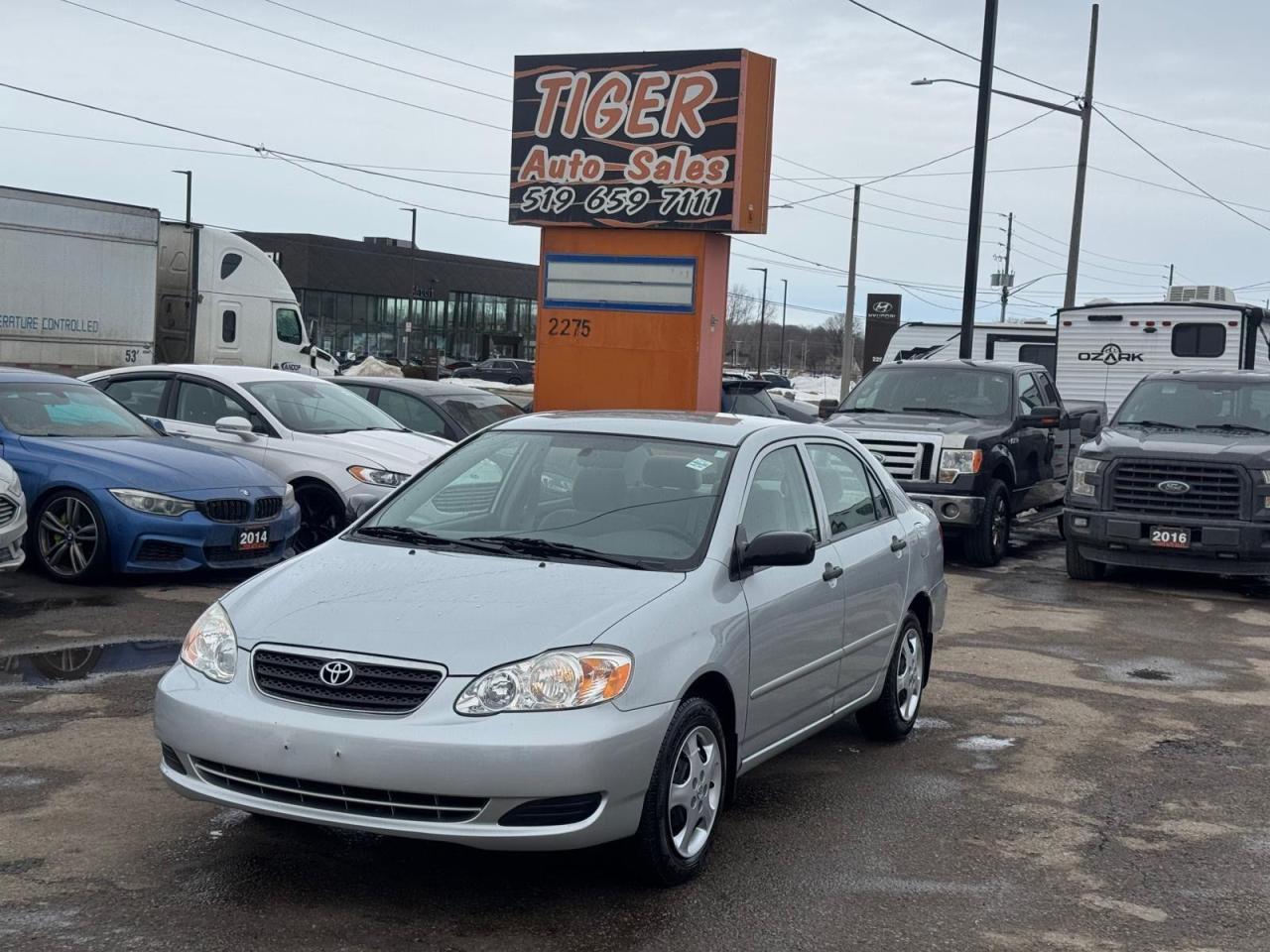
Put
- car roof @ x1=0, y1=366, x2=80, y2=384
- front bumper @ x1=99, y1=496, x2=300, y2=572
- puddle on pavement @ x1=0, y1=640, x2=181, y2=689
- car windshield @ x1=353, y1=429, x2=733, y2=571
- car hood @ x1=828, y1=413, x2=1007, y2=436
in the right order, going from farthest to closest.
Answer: car hood @ x1=828, y1=413, x2=1007, y2=436, car roof @ x1=0, y1=366, x2=80, y2=384, front bumper @ x1=99, y1=496, x2=300, y2=572, puddle on pavement @ x1=0, y1=640, x2=181, y2=689, car windshield @ x1=353, y1=429, x2=733, y2=571

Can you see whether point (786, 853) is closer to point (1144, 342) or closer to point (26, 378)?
point (26, 378)

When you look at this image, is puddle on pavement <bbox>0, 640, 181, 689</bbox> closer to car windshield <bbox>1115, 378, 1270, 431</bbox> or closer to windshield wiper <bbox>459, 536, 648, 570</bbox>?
windshield wiper <bbox>459, 536, 648, 570</bbox>

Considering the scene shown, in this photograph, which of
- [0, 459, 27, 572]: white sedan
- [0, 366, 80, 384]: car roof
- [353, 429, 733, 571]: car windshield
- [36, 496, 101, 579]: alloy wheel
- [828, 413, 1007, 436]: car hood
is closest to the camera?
[353, 429, 733, 571]: car windshield

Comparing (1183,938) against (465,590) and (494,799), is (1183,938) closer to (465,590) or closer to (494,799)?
(494,799)

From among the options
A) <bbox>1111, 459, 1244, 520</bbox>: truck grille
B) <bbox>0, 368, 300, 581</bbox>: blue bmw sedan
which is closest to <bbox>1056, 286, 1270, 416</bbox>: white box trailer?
<bbox>1111, 459, 1244, 520</bbox>: truck grille

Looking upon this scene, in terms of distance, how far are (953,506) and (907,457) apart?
62cm

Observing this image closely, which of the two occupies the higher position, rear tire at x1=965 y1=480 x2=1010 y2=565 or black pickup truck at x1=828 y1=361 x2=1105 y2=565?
black pickup truck at x1=828 y1=361 x2=1105 y2=565

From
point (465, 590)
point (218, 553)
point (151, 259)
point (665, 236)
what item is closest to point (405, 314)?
point (151, 259)

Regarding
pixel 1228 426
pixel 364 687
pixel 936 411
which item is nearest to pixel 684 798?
pixel 364 687

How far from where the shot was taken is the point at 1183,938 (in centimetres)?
468

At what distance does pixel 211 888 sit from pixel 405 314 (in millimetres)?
80268

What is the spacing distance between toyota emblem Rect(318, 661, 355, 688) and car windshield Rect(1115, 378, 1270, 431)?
10802 millimetres

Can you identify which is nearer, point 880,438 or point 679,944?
point 679,944

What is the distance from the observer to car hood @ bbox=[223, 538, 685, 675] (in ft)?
15.1
